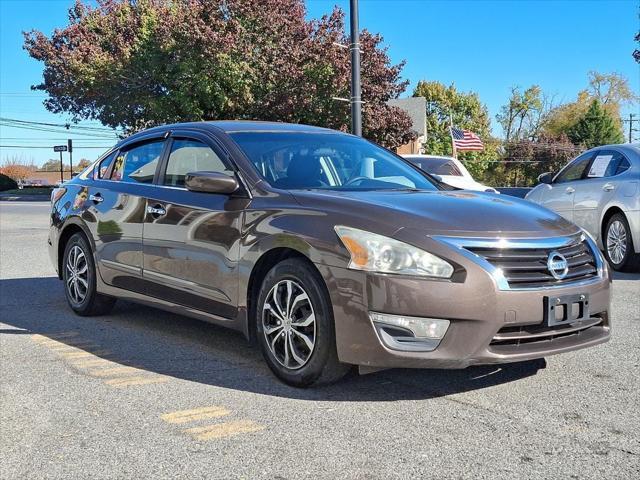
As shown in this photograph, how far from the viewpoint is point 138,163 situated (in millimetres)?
5688

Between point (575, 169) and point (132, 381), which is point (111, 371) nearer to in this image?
point (132, 381)

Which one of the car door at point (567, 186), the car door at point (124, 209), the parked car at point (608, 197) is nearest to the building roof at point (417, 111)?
the car door at point (567, 186)

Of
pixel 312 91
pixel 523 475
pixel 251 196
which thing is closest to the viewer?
pixel 523 475

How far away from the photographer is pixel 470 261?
3488mm

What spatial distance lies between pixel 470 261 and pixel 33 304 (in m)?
4.93

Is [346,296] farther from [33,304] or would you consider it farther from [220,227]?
[33,304]

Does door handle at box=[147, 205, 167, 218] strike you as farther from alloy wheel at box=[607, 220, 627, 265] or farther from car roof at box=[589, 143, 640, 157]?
car roof at box=[589, 143, 640, 157]

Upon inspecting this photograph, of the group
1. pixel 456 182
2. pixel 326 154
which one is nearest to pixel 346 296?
pixel 326 154

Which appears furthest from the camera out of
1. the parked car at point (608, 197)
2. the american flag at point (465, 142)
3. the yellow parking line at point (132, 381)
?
the american flag at point (465, 142)

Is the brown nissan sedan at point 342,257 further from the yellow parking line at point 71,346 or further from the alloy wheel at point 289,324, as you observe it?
the yellow parking line at point 71,346

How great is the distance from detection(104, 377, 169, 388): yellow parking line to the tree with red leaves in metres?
25.3

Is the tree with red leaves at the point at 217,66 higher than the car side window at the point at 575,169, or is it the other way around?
the tree with red leaves at the point at 217,66

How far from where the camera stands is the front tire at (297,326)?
3.75m

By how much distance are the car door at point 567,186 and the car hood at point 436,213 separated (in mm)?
5488
